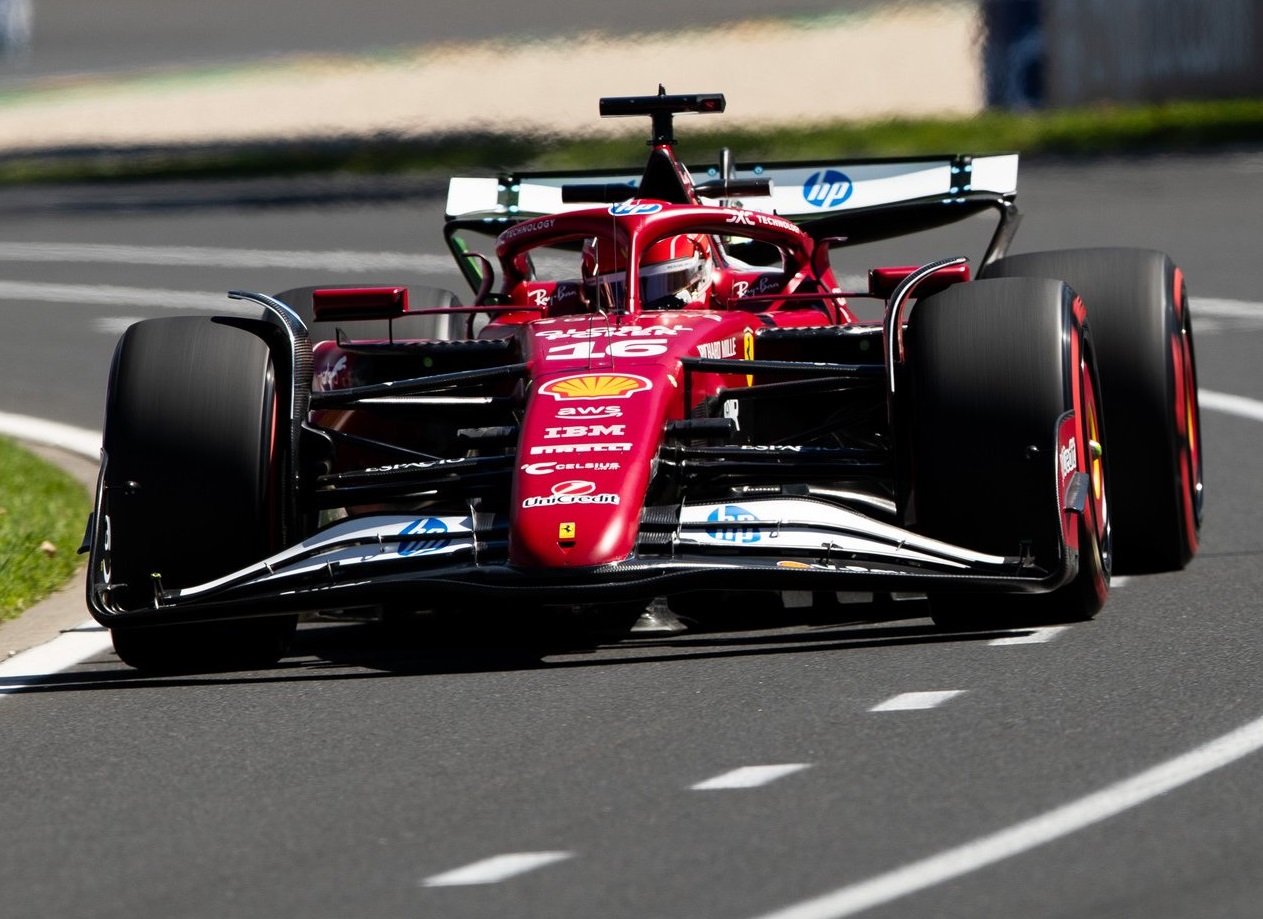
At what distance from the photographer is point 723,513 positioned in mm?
6828

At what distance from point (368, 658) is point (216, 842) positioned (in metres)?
2.18

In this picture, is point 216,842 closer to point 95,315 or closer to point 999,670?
point 999,670

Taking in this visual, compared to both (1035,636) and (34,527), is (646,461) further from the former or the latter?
(34,527)

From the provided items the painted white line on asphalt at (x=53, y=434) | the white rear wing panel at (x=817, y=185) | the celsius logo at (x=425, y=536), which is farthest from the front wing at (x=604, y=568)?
the painted white line on asphalt at (x=53, y=434)

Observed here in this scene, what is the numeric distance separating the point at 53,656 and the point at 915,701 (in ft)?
9.15

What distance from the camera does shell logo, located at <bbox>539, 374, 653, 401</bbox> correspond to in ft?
23.3

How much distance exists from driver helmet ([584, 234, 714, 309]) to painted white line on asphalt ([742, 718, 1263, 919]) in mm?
3279

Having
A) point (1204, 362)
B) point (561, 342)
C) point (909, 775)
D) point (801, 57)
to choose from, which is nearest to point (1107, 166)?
point (801, 57)

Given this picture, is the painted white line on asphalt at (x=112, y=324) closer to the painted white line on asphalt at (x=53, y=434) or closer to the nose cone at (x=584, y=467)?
the painted white line on asphalt at (x=53, y=434)

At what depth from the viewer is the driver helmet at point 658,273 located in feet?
27.3

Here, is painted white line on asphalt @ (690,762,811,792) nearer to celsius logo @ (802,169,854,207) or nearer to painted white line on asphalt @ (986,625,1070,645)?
painted white line on asphalt @ (986,625,1070,645)

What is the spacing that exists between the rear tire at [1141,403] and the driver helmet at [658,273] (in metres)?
1.14

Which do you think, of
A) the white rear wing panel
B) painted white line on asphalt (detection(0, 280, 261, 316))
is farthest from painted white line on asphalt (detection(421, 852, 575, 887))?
painted white line on asphalt (detection(0, 280, 261, 316))

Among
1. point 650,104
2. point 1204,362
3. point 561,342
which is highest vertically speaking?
point 650,104
